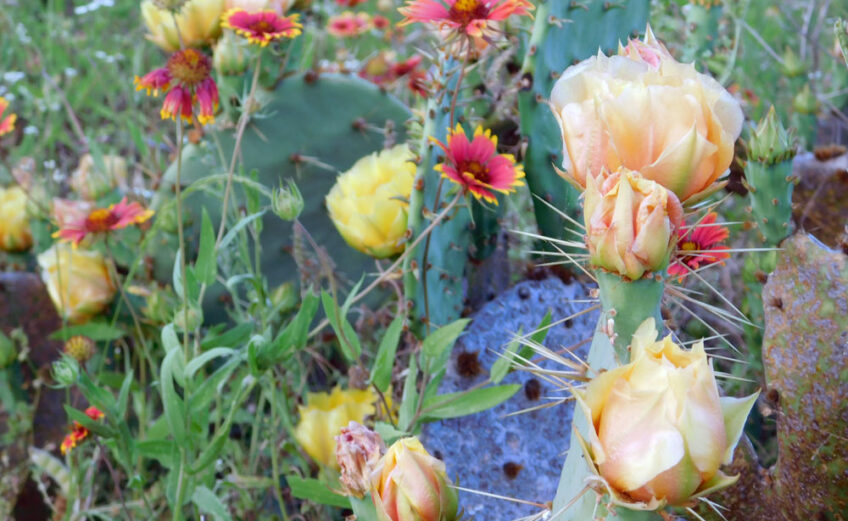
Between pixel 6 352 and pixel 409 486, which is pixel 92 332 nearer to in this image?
pixel 6 352

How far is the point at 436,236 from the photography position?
910mm

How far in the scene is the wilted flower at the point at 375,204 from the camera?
2.87ft

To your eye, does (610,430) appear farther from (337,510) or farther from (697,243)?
(337,510)

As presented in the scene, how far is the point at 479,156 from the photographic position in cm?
82

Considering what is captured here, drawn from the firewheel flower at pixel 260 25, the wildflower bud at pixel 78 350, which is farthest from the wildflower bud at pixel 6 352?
the firewheel flower at pixel 260 25

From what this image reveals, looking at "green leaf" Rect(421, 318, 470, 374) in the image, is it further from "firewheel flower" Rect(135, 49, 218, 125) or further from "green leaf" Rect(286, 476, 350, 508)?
"firewheel flower" Rect(135, 49, 218, 125)

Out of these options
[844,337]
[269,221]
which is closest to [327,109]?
[269,221]

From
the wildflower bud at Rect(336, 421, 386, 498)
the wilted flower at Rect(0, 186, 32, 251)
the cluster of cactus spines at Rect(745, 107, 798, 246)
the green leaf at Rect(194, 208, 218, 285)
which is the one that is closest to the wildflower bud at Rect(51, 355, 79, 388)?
the green leaf at Rect(194, 208, 218, 285)

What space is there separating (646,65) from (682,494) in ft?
0.76

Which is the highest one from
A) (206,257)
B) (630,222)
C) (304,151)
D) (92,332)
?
(630,222)

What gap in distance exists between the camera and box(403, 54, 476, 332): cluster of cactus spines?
2.76 ft

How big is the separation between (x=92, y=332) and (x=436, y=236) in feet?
1.81

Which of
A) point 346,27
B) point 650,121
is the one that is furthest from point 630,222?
point 346,27

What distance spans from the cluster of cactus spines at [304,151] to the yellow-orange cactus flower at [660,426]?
0.88m
